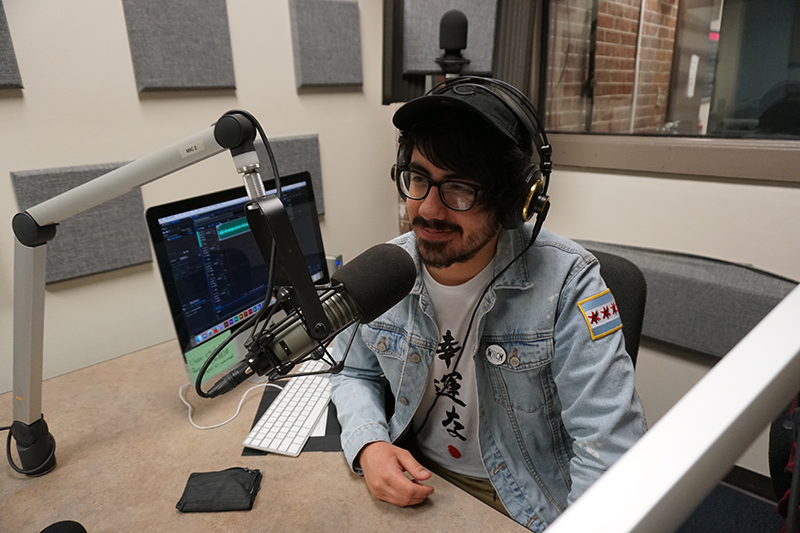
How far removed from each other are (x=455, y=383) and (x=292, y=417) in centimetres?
37

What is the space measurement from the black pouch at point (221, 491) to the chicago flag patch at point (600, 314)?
0.70 metres

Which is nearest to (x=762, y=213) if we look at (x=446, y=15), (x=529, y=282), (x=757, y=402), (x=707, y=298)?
(x=707, y=298)

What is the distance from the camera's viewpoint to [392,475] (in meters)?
0.83

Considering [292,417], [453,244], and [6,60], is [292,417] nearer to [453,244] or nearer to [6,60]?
[453,244]

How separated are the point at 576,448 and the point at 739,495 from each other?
49.2 inches

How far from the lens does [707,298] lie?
159cm

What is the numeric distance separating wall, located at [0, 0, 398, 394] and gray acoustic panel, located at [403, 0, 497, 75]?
0.50 feet

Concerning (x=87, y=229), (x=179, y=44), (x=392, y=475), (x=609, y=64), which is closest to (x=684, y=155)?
(x=609, y=64)

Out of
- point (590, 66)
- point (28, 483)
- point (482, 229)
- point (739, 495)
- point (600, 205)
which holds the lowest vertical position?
point (739, 495)

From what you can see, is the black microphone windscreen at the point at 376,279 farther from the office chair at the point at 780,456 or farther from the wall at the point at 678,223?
the wall at the point at 678,223

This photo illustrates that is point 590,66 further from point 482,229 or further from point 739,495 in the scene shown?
point 739,495

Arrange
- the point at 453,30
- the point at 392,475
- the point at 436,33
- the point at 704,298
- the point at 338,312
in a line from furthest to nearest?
the point at 436,33 < the point at 453,30 < the point at 704,298 < the point at 392,475 < the point at 338,312

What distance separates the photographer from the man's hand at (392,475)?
81 centimetres

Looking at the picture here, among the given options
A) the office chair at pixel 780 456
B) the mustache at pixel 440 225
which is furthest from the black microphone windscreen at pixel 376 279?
the office chair at pixel 780 456
